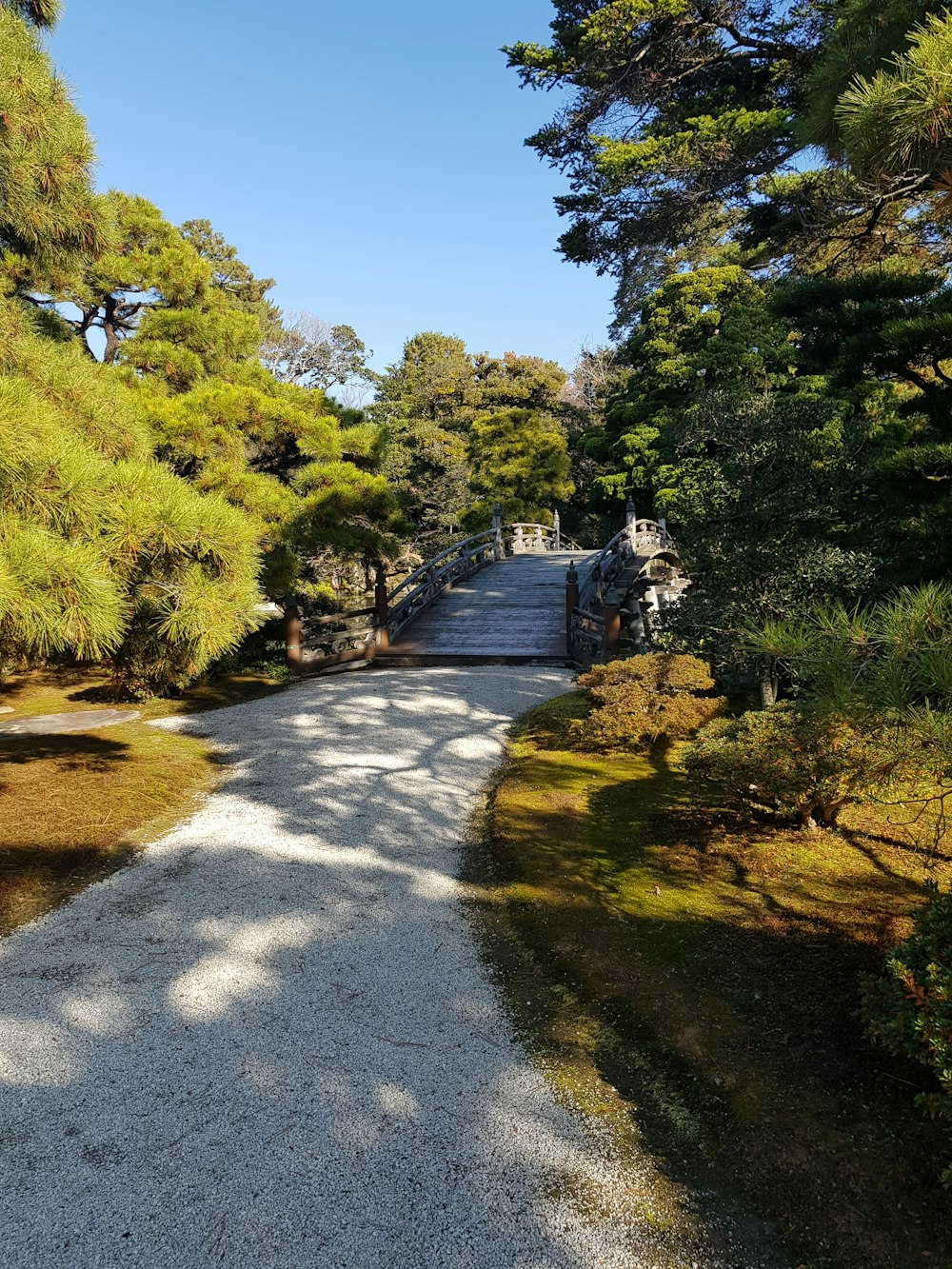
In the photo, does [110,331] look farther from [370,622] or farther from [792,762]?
[792,762]

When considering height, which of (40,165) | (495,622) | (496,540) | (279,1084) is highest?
(40,165)

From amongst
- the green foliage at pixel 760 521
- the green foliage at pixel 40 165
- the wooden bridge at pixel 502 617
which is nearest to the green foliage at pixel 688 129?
the green foliage at pixel 760 521

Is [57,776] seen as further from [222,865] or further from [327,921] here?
[327,921]

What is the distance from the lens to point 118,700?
9016mm

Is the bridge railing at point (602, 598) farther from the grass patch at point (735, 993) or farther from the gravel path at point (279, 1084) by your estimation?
the gravel path at point (279, 1084)

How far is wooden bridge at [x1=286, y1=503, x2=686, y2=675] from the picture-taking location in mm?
11094

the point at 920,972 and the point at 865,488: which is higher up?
the point at 865,488

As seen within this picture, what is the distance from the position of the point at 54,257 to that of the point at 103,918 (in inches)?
150

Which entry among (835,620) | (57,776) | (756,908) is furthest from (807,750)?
(57,776)

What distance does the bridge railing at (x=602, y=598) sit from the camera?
412 inches

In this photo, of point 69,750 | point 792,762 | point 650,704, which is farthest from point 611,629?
point 69,750

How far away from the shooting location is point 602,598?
13.0m

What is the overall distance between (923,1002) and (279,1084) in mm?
2294

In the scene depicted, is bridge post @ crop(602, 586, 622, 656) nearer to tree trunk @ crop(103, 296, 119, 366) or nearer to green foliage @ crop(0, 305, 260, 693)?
green foliage @ crop(0, 305, 260, 693)
